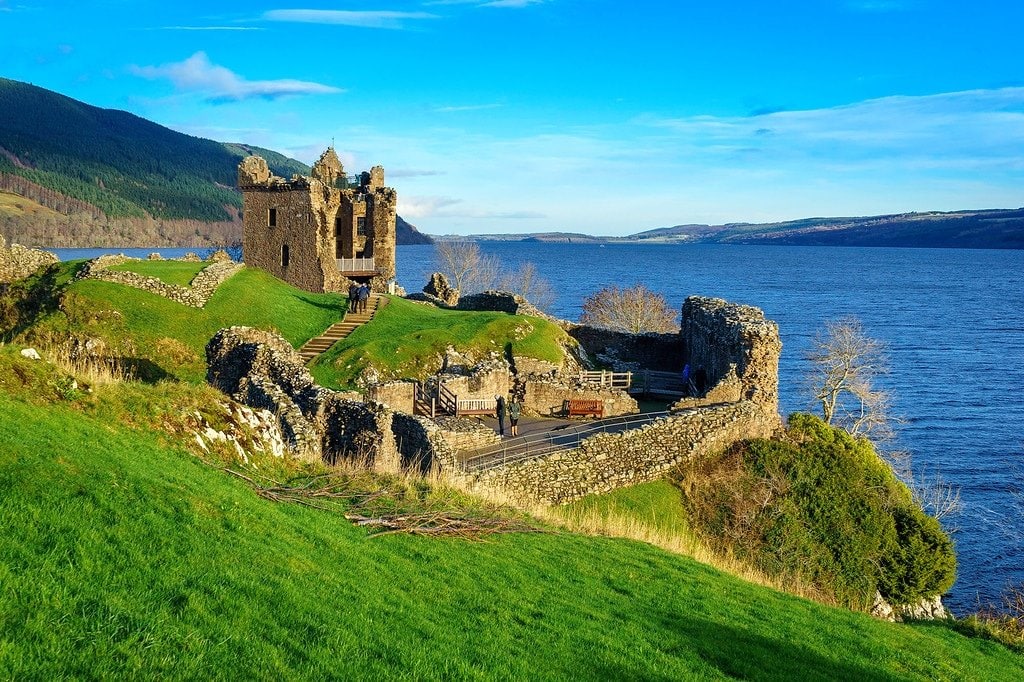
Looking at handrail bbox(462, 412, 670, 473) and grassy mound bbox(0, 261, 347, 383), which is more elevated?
grassy mound bbox(0, 261, 347, 383)

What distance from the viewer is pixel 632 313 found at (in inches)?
2876

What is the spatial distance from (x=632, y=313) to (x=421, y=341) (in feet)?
127

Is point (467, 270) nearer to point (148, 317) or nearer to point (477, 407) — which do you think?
point (148, 317)

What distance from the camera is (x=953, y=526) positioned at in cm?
4041

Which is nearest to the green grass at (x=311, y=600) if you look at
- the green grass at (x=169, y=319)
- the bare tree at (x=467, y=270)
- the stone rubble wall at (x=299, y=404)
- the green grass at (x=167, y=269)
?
the stone rubble wall at (x=299, y=404)

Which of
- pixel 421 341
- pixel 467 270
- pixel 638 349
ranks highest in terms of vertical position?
pixel 467 270

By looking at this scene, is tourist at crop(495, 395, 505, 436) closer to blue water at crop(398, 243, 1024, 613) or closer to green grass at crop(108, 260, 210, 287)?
green grass at crop(108, 260, 210, 287)

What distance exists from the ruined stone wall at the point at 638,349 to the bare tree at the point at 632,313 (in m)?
25.9

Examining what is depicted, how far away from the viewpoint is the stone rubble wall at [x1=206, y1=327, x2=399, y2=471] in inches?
820

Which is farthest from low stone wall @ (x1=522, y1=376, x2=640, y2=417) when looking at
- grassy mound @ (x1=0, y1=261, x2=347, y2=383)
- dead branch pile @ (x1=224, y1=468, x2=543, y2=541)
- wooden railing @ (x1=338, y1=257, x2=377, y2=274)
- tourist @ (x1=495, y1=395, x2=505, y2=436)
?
wooden railing @ (x1=338, y1=257, x2=377, y2=274)

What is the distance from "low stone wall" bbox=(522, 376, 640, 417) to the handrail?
0.68 metres

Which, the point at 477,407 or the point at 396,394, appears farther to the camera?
the point at 477,407

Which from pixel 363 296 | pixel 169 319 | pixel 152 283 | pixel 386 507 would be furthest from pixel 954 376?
pixel 386 507

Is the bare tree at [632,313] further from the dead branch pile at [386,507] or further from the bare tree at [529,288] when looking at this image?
the dead branch pile at [386,507]
